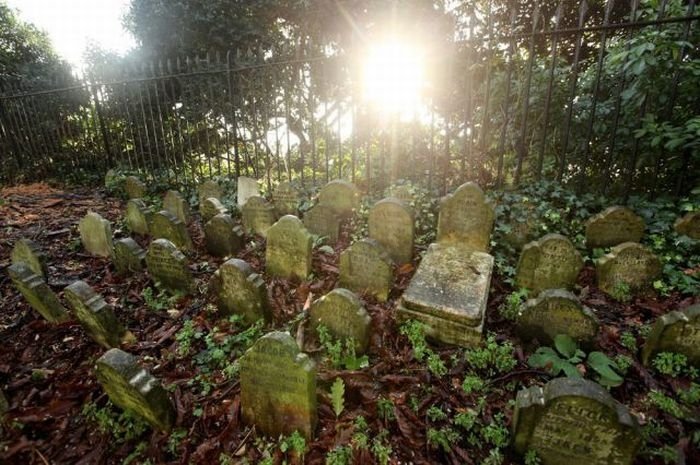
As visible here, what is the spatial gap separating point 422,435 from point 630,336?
200 cm

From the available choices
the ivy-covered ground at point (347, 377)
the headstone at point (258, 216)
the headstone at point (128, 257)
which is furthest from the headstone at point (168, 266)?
the headstone at point (258, 216)

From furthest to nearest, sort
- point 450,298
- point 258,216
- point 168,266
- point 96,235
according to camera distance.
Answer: point 258,216 → point 96,235 → point 168,266 → point 450,298

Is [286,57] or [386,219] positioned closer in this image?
[386,219]

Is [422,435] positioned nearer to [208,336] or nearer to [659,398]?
[659,398]

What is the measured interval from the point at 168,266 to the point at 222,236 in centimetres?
95

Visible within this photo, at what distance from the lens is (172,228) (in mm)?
4809

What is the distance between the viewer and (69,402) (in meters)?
2.65

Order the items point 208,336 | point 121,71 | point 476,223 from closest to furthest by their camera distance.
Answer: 1. point 208,336
2. point 476,223
3. point 121,71

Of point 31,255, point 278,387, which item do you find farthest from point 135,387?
point 31,255

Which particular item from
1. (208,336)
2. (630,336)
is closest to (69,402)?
(208,336)

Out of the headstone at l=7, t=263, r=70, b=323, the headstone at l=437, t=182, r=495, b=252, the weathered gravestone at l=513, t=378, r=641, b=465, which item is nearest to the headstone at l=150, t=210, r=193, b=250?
the headstone at l=7, t=263, r=70, b=323

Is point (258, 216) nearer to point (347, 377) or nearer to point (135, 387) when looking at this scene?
point (347, 377)

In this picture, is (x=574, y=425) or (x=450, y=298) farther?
(x=450, y=298)

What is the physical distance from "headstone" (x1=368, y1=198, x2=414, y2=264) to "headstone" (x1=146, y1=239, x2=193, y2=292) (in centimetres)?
214
